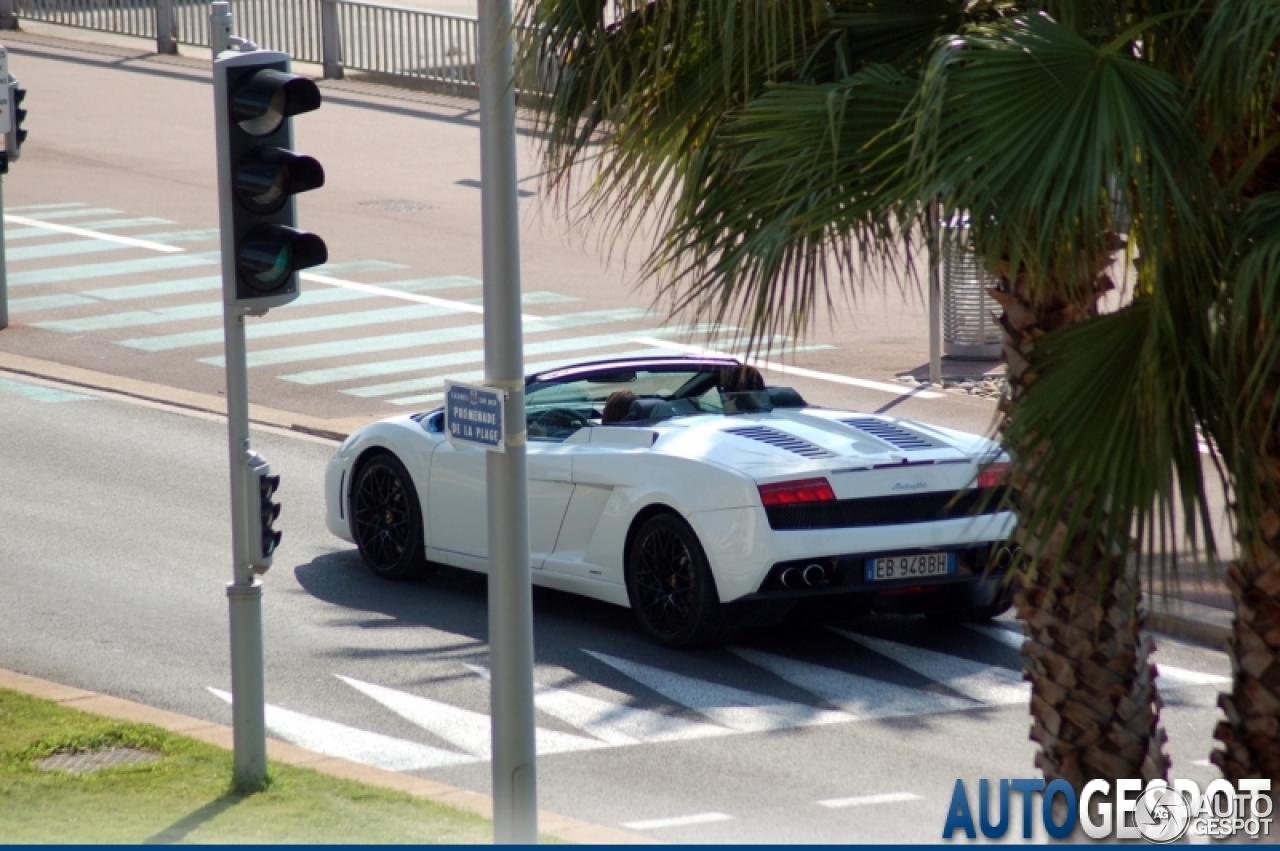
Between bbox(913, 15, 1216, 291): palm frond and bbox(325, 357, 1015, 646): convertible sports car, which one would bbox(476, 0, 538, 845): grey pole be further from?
bbox(325, 357, 1015, 646): convertible sports car

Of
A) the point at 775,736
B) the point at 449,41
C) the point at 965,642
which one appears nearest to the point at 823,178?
the point at 775,736

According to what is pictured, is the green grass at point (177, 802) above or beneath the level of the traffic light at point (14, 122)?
beneath

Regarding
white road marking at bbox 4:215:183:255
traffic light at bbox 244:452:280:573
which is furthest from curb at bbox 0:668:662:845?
white road marking at bbox 4:215:183:255

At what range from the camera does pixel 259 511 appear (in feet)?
27.3

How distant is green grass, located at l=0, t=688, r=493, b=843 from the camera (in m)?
7.55

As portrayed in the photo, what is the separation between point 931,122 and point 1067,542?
1.10 metres

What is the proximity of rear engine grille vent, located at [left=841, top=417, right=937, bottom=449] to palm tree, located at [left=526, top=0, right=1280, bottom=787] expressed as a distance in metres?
4.01

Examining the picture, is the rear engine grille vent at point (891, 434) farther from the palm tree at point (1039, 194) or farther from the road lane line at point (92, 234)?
the road lane line at point (92, 234)

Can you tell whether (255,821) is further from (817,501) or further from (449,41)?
(449,41)

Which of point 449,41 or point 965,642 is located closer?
point 965,642

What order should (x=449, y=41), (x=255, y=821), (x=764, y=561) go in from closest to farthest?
(x=255, y=821) < (x=764, y=561) < (x=449, y=41)

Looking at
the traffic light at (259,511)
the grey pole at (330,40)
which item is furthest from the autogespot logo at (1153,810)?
the grey pole at (330,40)

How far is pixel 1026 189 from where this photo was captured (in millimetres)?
4770

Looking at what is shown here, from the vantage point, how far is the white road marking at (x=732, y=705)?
9.55 meters
